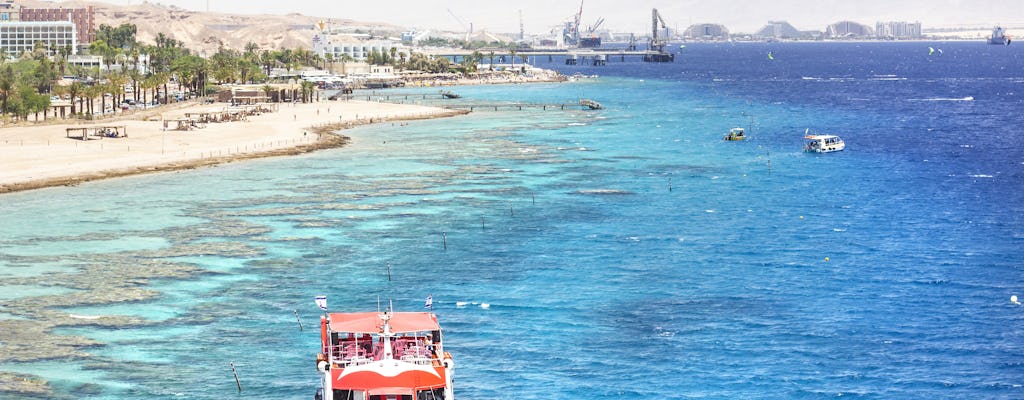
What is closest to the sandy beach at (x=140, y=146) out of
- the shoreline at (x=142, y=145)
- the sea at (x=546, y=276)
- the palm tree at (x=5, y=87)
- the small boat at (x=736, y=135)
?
the shoreline at (x=142, y=145)

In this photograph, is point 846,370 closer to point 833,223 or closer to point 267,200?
point 833,223

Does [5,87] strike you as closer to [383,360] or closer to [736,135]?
[736,135]

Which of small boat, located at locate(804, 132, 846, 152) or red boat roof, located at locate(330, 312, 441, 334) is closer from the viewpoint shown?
red boat roof, located at locate(330, 312, 441, 334)

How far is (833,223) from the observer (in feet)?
314

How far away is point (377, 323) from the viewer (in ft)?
150

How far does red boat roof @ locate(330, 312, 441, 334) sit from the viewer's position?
44750 millimetres

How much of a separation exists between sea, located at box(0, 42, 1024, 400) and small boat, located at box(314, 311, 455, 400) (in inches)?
323

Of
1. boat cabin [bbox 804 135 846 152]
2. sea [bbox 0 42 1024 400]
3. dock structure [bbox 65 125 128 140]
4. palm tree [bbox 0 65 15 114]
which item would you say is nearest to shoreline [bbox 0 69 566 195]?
dock structure [bbox 65 125 128 140]

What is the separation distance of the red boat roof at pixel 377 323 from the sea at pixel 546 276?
793 cm

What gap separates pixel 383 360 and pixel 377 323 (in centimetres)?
343

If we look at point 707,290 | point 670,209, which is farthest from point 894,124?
point 707,290

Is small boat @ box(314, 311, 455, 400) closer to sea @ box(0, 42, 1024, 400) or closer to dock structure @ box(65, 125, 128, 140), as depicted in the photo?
sea @ box(0, 42, 1024, 400)

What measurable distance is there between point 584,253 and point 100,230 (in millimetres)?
36780

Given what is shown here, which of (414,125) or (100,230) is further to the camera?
(414,125)
